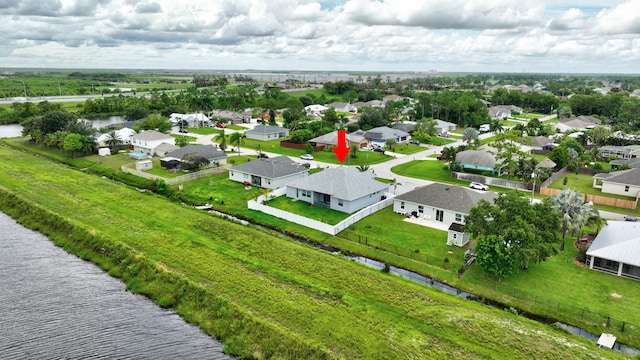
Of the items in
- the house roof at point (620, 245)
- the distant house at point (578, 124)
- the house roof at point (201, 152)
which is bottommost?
the house roof at point (620, 245)

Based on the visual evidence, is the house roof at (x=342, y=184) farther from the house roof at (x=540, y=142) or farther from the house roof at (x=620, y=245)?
the house roof at (x=540, y=142)

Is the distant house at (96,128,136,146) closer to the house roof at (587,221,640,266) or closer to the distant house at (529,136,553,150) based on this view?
the house roof at (587,221,640,266)

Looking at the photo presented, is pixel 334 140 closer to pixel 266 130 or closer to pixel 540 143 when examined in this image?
pixel 266 130

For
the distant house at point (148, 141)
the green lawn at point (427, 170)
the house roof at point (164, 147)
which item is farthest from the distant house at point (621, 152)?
the distant house at point (148, 141)

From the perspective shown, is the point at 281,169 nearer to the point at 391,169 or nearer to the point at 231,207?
the point at 231,207


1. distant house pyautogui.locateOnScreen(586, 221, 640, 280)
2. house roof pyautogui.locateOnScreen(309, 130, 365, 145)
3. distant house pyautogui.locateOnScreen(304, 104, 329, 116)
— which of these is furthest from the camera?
distant house pyautogui.locateOnScreen(304, 104, 329, 116)

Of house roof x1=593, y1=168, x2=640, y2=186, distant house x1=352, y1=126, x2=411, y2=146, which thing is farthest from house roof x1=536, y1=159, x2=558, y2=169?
distant house x1=352, y1=126, x2=411, y2=146
